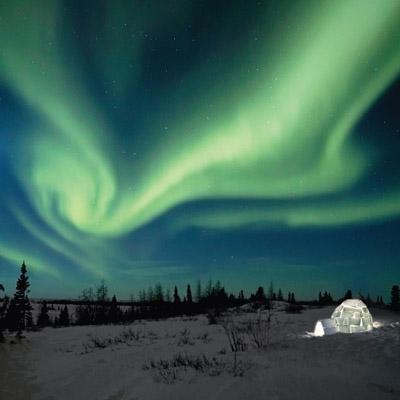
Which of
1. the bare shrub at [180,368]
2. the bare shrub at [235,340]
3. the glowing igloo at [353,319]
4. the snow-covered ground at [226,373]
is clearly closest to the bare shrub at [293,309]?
the bare shrub at [235,340]

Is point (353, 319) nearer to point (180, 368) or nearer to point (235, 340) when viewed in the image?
point (235, 340)

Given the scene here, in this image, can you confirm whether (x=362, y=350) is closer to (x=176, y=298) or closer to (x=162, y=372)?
(x=162, y=372)

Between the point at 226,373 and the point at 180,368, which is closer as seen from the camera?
the point at 226,373

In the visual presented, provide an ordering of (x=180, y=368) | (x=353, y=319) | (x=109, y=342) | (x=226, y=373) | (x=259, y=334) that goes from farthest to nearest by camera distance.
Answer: (x=259, y=334), (x=109, y=342), (x=353, y=319), (x=180, y=368), (x=226, y=373)

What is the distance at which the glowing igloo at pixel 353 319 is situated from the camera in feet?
53.3

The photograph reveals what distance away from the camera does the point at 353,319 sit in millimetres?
16375

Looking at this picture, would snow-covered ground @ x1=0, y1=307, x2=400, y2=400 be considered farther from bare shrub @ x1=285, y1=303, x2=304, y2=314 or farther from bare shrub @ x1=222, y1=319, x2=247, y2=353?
bare shrub @ x1=285, y1=303, x2=304, y2=314

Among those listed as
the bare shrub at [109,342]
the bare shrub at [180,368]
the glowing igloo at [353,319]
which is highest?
the glowing igloo at [353,319]

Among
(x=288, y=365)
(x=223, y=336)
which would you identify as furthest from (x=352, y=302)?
(x=288, y=365)

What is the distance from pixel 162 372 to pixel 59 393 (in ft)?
8.52

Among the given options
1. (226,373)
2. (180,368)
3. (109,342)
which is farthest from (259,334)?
(226,373)

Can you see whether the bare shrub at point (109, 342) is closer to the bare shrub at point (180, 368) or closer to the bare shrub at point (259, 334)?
the bare shrub at point (259, 334)

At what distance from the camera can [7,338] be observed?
18734mm

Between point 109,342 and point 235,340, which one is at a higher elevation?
point 235,340
